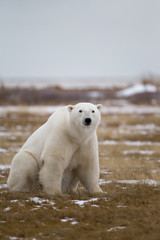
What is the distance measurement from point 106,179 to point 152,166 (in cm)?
208

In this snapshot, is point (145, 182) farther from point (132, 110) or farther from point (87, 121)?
point (132, 110)

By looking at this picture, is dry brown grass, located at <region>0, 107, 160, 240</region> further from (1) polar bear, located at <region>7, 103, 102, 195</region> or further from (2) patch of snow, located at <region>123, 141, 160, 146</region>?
(2) patch of snow, located at <region>123, 141, 160, 146</region>

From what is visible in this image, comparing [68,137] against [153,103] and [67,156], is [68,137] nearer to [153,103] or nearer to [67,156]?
[67,156]

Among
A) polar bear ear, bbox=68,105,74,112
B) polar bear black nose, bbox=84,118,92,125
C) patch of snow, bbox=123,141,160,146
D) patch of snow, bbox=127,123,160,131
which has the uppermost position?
polar bear ear, bbox=68,105,74,112

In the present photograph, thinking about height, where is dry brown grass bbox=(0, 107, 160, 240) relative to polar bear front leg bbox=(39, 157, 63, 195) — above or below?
below

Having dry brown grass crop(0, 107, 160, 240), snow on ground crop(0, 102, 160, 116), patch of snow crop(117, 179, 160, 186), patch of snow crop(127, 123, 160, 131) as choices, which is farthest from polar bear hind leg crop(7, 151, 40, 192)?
snow on ground crop(0, 102, 160, 116)

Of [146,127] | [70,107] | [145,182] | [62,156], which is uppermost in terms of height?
[70,107]

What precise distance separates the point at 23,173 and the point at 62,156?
0.77 m

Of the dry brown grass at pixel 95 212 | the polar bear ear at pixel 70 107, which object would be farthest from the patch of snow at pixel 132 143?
the polar bear ear at pixel 70 107

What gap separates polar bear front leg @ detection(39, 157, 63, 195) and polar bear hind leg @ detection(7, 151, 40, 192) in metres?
0.30

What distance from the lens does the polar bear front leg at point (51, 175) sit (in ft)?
19.4

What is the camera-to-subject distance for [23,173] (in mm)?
6258

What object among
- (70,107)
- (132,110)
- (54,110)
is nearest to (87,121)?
(70,107)

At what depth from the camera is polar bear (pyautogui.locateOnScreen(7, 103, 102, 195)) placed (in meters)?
5.90
